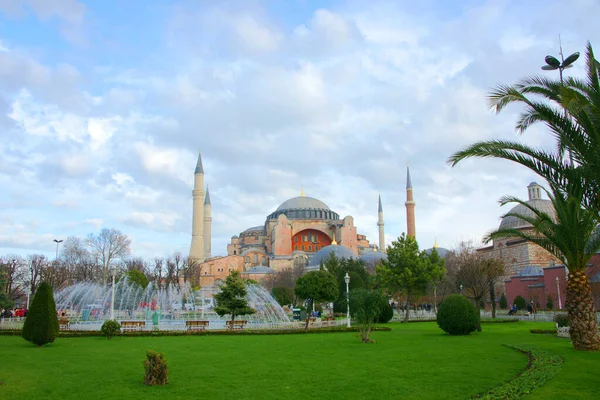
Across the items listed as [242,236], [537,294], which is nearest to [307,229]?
[242,236]

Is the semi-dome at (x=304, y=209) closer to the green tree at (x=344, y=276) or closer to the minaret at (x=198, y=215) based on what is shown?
the minaret at (x=198, y=215)

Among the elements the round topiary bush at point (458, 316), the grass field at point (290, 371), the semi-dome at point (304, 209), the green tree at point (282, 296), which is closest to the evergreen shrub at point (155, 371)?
the grass field at point (290, 371)

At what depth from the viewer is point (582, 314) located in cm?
1037

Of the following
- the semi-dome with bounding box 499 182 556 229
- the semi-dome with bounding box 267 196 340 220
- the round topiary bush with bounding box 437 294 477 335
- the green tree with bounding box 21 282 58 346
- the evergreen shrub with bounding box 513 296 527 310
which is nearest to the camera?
the green tree with bounding box 21 282 58 346

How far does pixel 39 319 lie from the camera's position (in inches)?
495

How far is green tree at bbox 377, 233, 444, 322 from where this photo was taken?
25453mm

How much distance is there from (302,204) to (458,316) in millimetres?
65311

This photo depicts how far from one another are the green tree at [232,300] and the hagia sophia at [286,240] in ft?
121

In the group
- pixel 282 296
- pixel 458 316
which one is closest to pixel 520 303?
pixel 282 296

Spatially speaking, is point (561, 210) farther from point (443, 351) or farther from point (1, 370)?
point (1, 370)

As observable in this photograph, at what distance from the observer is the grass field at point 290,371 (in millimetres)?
6824

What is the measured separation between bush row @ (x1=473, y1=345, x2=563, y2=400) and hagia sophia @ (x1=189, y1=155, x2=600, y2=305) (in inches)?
1079

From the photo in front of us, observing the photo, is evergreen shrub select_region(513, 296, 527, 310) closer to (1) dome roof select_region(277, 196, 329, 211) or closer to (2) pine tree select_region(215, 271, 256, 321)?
(2) pine tree select_region(215, 271, 256, 321)

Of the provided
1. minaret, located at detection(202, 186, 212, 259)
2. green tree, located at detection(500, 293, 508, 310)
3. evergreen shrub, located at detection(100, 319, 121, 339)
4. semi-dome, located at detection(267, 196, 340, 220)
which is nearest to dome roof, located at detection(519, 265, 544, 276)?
green tree, located at detection(500, 293, 508, 310)
